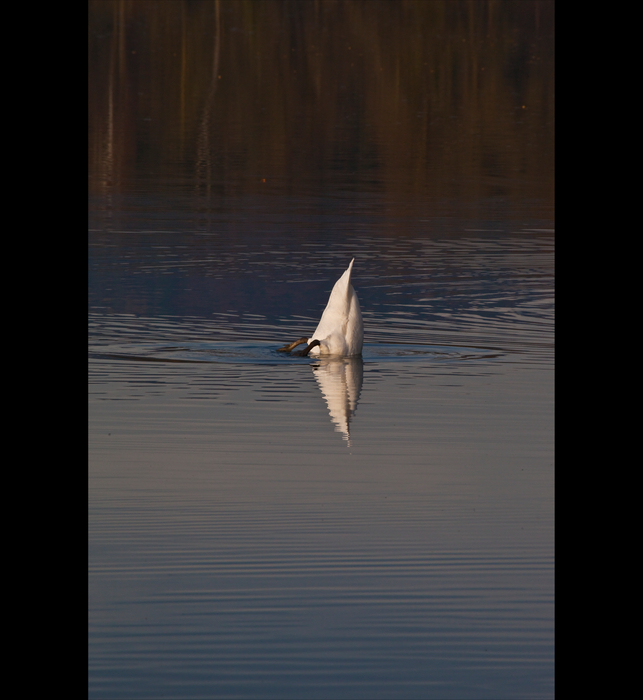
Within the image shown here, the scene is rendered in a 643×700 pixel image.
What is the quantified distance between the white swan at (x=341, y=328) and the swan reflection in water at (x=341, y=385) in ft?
0.33

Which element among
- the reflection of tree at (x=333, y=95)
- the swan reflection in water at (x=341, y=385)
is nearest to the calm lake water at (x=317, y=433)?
the swan reflection in water at (x=341, y=385)

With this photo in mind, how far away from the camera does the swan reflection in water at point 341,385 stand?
410 inches

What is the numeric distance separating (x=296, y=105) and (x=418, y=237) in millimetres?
19790

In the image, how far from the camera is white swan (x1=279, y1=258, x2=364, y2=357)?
1291 centimetres

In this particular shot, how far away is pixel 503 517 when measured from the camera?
8.09 meters

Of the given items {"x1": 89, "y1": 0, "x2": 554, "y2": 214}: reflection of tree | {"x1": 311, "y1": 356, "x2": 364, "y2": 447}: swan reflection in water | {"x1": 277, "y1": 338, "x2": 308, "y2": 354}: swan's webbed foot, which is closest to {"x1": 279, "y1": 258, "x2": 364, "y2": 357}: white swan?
{"x1": 277, "y1": 338, "x2": 308, "y2": 354}: swan's webbed foot

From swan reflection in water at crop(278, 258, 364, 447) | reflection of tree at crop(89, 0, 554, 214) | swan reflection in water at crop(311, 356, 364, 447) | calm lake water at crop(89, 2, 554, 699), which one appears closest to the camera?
calm lake water at crop(89, 2, 554, 699)

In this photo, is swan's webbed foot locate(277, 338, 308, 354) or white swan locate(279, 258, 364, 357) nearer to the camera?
white swan locate(279, 258, 364, 357)

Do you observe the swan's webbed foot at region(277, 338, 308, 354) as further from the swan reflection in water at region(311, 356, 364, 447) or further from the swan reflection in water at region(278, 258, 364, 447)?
the swan reflection in water at region(311, 356, 364, 447)

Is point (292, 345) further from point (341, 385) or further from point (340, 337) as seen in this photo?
point (341, 385)

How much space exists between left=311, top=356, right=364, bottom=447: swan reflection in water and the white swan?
4.0 inches

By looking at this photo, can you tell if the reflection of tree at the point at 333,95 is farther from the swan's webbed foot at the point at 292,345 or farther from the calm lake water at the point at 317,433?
the swan's webbed foot at the point at 292,345
